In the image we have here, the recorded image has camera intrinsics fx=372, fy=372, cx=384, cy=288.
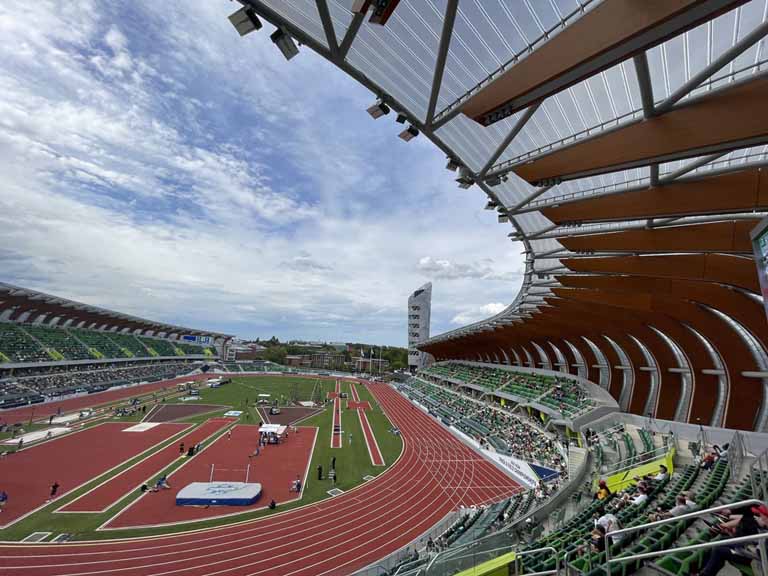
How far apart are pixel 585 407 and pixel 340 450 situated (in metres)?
18.6

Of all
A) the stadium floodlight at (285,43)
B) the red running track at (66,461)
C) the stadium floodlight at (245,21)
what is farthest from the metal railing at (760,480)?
the red running track at (66,461)

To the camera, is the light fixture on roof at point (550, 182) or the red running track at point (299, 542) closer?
the light fixture on roof at point (550, 182)

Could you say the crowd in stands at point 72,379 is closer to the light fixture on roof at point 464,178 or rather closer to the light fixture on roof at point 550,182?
the light fixture on roof at point 464,178

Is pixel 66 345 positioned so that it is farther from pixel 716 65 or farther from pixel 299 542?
pixel 716 65

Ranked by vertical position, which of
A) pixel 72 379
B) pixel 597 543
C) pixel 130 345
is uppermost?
pixel 130 345

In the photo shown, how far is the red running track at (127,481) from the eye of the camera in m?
18.1

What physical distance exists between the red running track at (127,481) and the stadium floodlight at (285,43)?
21751mm

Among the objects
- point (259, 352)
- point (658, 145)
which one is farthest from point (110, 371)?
point (658, 145)

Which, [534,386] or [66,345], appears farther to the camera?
[66,345]

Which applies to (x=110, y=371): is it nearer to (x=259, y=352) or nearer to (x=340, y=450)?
(x=340, y=450)

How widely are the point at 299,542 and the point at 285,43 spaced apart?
1763 cm

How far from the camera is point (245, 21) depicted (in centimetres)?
596

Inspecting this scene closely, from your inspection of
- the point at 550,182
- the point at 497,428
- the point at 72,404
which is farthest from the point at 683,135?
the point at 72,404

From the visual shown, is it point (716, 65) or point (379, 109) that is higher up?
point (379, 109)
